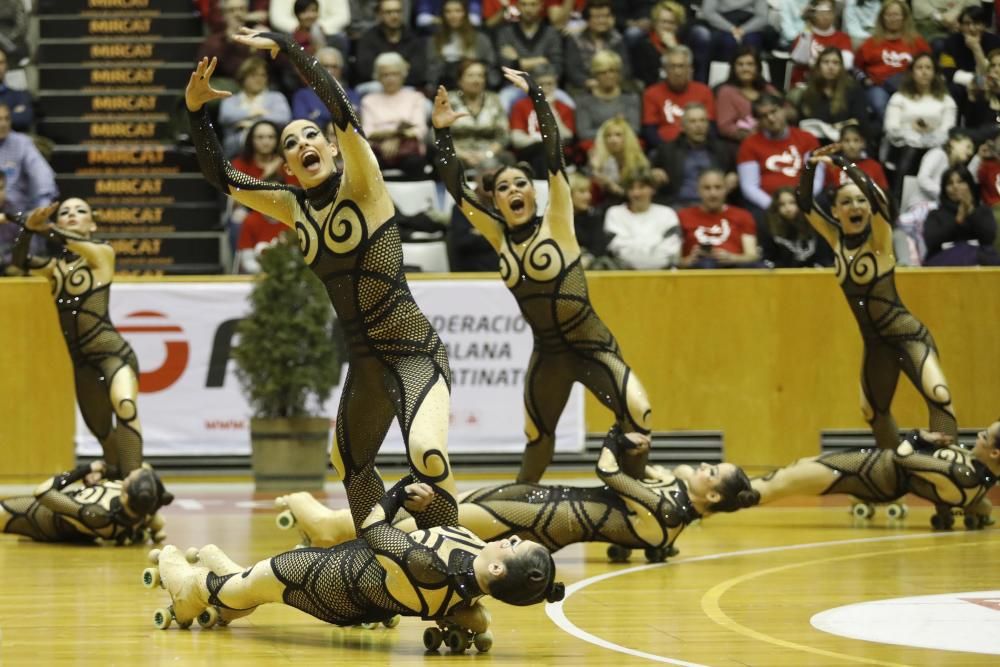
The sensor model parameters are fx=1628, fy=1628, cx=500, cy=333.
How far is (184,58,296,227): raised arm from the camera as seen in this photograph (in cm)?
663

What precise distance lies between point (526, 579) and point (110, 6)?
40.8 feet

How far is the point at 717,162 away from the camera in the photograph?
14227 millimetres

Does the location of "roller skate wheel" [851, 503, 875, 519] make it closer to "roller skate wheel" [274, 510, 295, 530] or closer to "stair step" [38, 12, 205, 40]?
"roller skate wheel" [274, 510, 295, 530]

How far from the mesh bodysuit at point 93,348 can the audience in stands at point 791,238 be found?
5.83m

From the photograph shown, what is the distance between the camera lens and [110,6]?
1638 centimetres

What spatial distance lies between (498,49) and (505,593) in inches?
415

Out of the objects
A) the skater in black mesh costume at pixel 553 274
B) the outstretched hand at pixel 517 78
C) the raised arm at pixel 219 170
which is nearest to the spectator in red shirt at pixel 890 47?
the skater in black mesh costume at pixel 553 274

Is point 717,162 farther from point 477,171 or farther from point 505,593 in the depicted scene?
point 505,593

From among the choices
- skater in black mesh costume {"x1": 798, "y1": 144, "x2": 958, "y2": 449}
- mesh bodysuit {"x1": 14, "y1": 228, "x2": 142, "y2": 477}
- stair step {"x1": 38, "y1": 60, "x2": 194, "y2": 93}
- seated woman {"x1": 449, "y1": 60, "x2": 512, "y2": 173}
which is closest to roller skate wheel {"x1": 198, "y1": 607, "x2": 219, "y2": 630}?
mesh bodysuit {"x1": 14, "y1": 228, "x2": 142, "y2": 477}

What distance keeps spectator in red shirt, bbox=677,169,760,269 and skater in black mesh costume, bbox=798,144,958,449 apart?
2952mm

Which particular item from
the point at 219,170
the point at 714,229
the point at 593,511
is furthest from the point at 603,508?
the point at 714,229

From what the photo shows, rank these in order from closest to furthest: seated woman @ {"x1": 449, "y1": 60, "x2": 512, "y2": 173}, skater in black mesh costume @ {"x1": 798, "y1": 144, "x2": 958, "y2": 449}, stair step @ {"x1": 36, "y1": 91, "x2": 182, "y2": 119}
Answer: skater in black mesh costume @ {"x1": 798, "y1": 144, "x2": 958, "y2": 449} → seated woman @ {"x1": 449, "y1": 60, "x2": 512, "y2": 173} → stair step @ {"x1": 36, "y1": 91, "x2": 182, "y2": 119}

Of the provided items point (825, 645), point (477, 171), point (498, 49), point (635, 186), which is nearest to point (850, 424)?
point (635, 186)

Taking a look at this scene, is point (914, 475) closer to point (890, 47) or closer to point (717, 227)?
point (717, 227)
